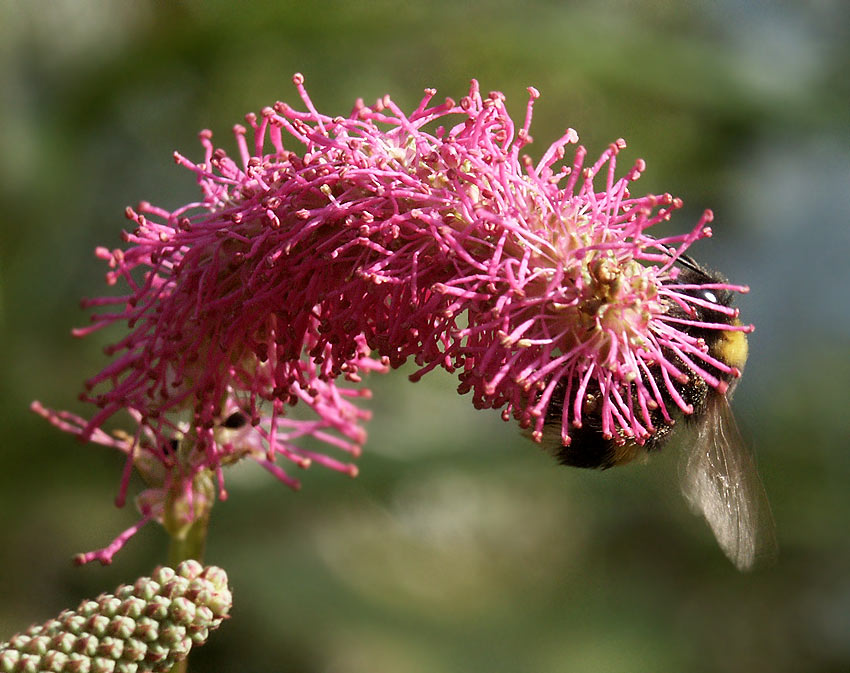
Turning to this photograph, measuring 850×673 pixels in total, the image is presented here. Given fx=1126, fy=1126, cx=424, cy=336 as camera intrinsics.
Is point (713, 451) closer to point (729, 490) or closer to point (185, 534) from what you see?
point (729, 490)

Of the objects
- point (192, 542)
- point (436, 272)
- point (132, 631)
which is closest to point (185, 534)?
point (192, 542)

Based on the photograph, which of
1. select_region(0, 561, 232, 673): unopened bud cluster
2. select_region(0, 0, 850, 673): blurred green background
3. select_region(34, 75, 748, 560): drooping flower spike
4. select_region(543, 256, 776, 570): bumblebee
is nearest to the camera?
select_region(0, 561, 232, 673): unopened bud cluster

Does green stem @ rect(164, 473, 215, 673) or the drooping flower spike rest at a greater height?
the drooping flower spike

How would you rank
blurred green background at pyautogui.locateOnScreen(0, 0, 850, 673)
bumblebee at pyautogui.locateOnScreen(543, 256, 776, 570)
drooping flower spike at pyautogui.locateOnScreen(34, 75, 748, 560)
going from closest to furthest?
drooping flower spike at pyautogui.locateOnScreen(34, 75, 748, 560), bumblebee at pyautogui.locateOnScreen(543, 256, 776, 570), blurred green background at pyautogui.locateOnScreen(0, 0, 850, 673)

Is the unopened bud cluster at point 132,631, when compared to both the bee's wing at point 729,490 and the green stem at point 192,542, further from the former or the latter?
the bee's wing at point 729,490

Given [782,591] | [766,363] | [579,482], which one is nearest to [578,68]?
[579,482]

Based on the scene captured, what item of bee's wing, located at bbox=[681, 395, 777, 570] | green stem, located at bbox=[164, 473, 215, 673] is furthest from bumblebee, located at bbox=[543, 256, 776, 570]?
green stem, located at bbox=[164, 473, 215, 673]

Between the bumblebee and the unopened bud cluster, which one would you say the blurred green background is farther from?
the unopened bud cluster

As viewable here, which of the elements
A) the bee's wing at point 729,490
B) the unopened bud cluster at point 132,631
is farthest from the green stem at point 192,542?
the bee's wing at point 729,490
